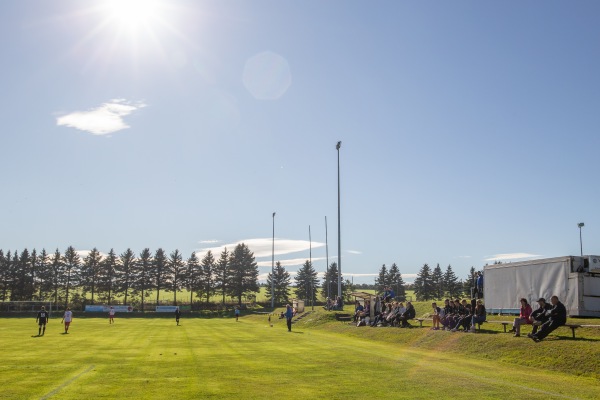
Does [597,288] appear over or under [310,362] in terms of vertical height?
over

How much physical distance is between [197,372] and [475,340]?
43.7ft

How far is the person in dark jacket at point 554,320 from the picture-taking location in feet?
66.1

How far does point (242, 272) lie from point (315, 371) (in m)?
117

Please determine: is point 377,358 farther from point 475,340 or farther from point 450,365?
point 475,340

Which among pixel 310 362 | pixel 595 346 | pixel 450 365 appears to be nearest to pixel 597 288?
pixel 595 346

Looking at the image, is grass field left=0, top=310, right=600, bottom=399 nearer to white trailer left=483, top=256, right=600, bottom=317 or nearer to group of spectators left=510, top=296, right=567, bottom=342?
group of spectators left=510, top=296, right=567, bottom=342

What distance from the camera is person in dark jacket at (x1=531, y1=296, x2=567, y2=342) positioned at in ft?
66.1

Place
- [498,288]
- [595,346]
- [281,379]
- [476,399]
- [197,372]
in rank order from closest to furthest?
[476,399] < [281,379] < [197,372] < [595,346] < [498,288]

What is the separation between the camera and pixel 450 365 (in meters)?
18.4

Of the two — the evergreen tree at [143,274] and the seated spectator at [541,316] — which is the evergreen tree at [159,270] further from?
the seated spectator at [541,316]

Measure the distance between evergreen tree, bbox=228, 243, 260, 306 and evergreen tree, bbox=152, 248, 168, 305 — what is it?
16.4m

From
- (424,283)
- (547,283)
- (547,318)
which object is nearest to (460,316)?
(547,283)

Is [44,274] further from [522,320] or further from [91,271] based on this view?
[522,320]

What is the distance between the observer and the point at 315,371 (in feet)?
53.1
